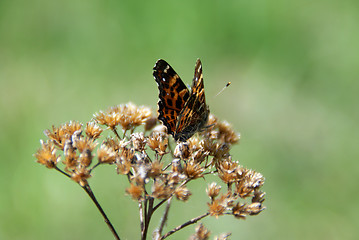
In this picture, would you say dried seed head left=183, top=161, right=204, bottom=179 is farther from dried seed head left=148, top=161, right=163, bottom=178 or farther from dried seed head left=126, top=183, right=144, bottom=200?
dried seed head left=126, top=183, right=144, bottom=200

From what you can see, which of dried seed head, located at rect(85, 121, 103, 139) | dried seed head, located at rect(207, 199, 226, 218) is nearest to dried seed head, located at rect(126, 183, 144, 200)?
dried seed head, located at rect(207, 199, 226, 218)

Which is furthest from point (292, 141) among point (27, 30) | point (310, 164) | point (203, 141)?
point (27, 30)

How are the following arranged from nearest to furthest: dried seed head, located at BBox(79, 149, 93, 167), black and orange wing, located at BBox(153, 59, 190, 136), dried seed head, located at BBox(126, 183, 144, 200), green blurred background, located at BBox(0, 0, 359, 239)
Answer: dried seed head, located at BBox(126, 183, 144, 200), dried seed head, located at BBox(79, 149, 93, 167), black and orange wing, located at BBox(153, 59, 190, 136), green blurred background, located at BBox(0, 0, 359, 239)

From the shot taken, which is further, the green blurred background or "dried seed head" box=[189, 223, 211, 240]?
the green blurred background

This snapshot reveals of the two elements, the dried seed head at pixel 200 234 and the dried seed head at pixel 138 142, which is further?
the dried seed head at pixel 138 142

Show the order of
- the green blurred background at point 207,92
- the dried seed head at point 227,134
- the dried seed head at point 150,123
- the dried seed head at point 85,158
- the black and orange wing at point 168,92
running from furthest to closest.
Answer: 1. the green blurred background at point 207,92
2. the dried seed head at point 150,123
3. the dried seed head at point 227,134
4. the black and orange wing at point 168,92
5. the dried seed head at point 85,158

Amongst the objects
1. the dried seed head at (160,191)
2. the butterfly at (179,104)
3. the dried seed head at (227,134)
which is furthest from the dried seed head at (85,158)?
the dried seed head at (227,134)

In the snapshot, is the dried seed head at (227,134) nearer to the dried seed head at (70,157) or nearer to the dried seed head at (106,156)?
the dried seed head at (106,156)
